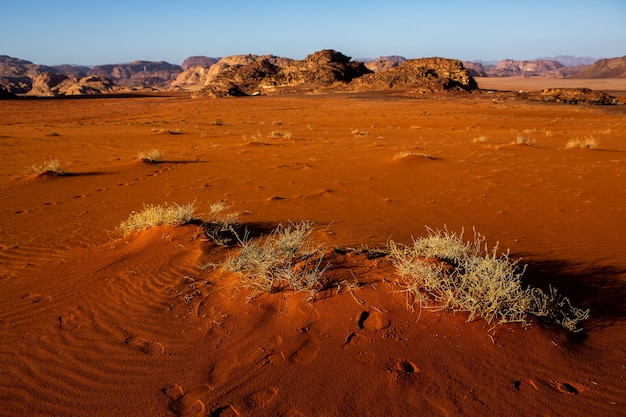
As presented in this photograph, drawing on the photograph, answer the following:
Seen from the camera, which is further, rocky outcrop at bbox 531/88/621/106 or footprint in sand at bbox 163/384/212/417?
rocky outcrop at bbox 531/88/621/106

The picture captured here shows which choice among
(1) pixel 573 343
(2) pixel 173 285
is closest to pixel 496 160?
(1) pixel 573 343

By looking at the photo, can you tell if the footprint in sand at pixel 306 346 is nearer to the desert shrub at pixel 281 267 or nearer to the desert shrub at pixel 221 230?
the desert shrub at pixel 281 267

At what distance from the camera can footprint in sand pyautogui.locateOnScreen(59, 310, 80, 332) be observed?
3.51 meters

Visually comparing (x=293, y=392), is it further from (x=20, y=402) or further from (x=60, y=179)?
(x=60, y=179)

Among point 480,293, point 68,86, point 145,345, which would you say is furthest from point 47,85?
point 480,293

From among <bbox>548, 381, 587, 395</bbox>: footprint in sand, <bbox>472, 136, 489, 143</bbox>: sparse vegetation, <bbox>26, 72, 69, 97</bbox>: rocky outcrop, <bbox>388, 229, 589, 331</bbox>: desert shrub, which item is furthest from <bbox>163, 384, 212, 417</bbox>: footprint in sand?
<bbox>26, 72, 69, 97</bbox>: rocky outcrop

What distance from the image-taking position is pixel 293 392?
271 centimetres

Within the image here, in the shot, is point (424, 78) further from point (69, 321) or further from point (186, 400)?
point (186, 400)

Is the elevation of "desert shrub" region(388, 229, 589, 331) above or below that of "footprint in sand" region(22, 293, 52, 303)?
above

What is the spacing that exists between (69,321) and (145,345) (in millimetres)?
866

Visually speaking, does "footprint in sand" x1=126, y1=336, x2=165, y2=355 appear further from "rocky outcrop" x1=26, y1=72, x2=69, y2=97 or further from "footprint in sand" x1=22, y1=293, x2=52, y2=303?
"rocky outcrop" x1=26, y1=72, x2=69, y2=97

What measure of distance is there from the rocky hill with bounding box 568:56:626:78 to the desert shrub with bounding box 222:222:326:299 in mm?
137294

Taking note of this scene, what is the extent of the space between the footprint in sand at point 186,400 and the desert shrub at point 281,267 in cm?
111

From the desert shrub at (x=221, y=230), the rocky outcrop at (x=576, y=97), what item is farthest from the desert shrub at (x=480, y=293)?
the rocky outcrop at (x=576, y=97)
